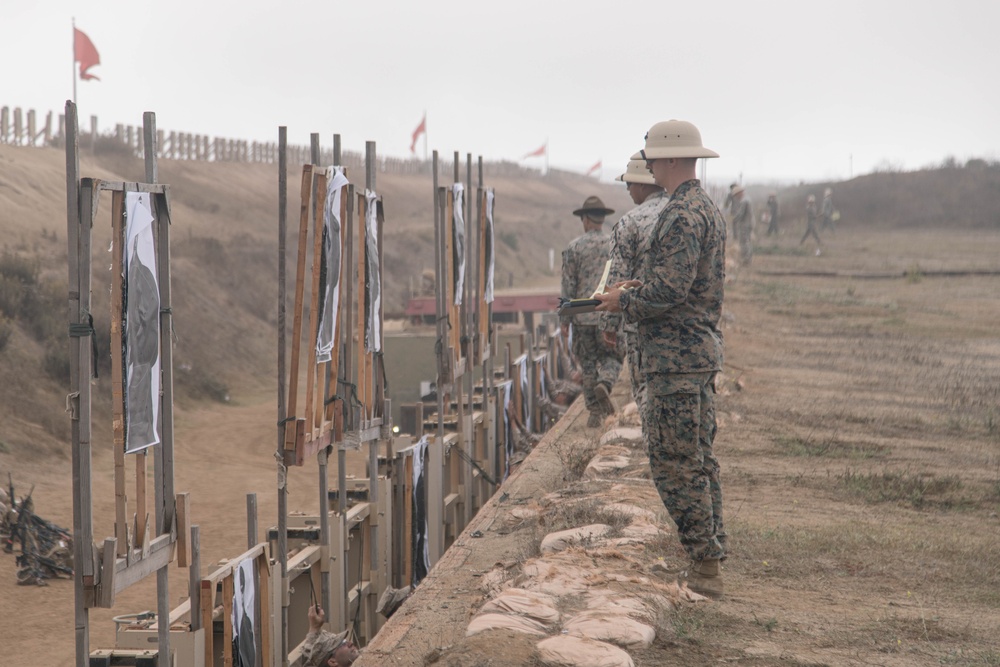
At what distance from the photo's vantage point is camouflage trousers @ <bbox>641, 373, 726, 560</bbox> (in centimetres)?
499

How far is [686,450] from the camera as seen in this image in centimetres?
499

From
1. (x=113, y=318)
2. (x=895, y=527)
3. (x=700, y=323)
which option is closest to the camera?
(x=113, y=318)

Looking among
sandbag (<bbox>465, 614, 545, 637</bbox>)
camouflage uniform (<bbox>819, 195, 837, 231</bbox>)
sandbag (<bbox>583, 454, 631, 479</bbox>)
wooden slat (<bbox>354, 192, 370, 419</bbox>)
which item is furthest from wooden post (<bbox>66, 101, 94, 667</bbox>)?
camouflage uniform (<bbox>819, 195, 837, 231</bbox>)

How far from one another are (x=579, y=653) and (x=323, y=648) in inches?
70.0

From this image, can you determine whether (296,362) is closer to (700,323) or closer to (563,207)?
(700,323)

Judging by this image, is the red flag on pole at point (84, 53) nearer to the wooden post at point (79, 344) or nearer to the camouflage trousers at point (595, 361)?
the camouflage trousers at point (595, 361)

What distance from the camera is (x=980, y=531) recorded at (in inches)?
267

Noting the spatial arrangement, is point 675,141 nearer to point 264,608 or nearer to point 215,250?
point 264,608

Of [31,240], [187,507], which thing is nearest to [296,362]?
[187,507]

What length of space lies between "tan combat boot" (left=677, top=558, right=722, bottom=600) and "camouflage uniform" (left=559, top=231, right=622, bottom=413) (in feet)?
15.3

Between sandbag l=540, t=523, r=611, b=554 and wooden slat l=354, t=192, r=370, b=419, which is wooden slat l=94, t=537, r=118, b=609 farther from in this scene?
wooden slat l=354, t=192, r=370, b=419

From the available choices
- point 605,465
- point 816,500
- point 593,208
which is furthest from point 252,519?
point 593,208

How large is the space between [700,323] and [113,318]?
232cm

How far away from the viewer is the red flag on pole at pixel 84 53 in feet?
103
